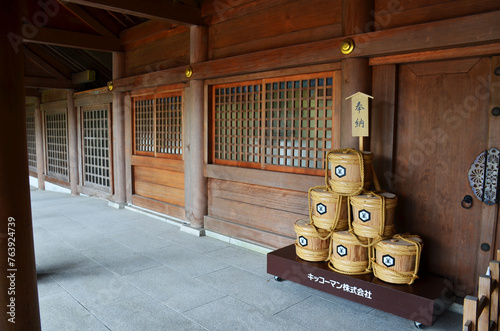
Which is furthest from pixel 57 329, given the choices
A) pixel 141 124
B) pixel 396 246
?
pixel 141 124

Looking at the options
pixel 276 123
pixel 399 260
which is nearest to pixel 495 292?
pixel 399 260

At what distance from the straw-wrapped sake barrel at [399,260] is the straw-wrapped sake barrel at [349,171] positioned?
1.73 feet

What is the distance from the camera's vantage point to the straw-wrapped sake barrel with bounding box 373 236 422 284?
9.85 feet

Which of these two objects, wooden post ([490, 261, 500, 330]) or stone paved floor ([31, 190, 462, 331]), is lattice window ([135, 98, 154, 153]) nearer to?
stone paved floor ([31, 190, 462, 331])

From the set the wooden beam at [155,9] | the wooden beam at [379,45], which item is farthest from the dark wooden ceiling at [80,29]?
the wooden beam at [379,45]

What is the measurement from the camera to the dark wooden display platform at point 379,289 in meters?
2.84

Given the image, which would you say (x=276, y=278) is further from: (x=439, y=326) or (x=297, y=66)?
(x=297, y=66)

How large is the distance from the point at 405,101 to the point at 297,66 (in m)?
1.27

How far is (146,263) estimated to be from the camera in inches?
172

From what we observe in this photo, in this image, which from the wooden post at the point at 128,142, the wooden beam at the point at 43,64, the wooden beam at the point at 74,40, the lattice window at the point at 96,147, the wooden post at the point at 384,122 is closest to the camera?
the wooden post at the point at 384,122

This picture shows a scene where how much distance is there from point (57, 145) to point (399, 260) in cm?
1009

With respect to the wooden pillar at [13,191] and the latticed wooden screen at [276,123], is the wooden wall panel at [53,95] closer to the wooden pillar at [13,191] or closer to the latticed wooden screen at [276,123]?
the latticed wooden screen at [276,123]

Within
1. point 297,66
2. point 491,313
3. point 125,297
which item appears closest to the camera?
point 491,313

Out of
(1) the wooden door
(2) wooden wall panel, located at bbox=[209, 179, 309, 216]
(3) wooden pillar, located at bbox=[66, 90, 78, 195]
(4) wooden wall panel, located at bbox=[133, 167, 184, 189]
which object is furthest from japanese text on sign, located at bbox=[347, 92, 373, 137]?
(3) wooden pillar, located at bbox=[66, 90, 78, 195]
